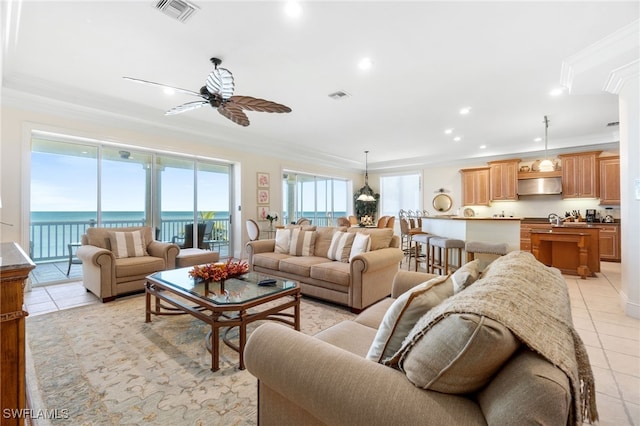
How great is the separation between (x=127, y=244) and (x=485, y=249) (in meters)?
4.88

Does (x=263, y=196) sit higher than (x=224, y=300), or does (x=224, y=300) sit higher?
(x=263, y=196)

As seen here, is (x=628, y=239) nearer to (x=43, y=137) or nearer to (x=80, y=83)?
(x=80, y=83)

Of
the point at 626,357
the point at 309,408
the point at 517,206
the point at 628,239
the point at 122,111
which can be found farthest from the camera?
the point at 517,206

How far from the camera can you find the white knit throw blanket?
0.74 metres

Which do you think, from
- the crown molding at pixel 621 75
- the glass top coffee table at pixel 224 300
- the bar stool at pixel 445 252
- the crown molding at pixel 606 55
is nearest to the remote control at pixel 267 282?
the glass top coffee table at pixel 224 300

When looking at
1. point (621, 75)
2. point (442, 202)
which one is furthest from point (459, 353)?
point (442, 202)

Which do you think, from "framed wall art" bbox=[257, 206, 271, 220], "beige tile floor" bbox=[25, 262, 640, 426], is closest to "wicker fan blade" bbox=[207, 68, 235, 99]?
"beige tile floor" bbox=[25, 262, 640, 426]

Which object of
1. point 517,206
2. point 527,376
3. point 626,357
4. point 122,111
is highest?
point 122,111

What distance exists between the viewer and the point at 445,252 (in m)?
4.14

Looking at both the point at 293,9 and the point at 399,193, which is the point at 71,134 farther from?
the point at 399,193

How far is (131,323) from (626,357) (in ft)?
14.2

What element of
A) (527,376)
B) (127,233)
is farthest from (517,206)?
(127,233)

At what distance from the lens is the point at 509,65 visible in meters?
3.08

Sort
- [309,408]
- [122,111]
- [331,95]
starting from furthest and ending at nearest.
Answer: [122,111], [331,95], [309,408]
